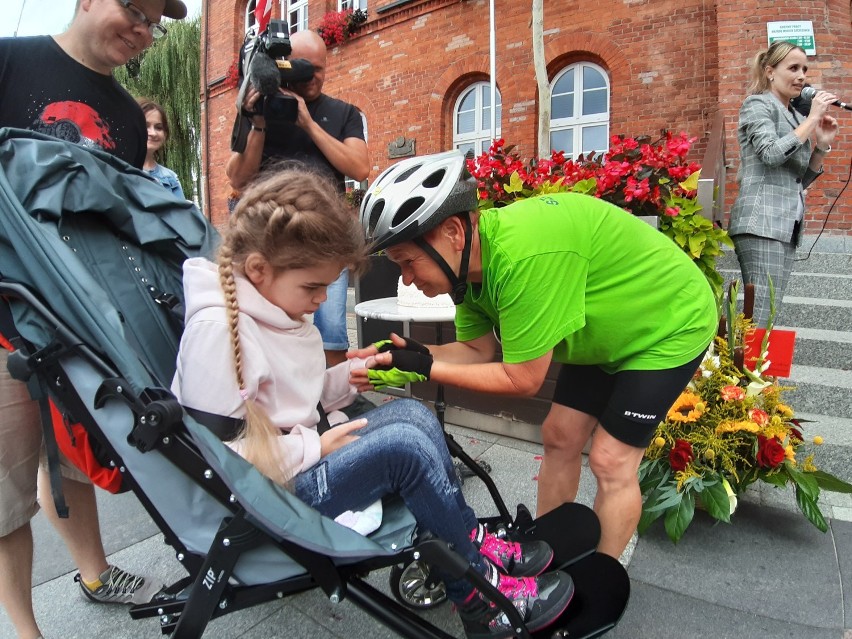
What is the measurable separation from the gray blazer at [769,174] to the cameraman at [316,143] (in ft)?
7.50

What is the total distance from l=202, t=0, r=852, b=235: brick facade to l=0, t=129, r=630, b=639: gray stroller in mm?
6652

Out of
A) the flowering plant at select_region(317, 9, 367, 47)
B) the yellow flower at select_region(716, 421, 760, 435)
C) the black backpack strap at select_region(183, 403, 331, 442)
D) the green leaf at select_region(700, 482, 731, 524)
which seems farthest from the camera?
the flowering plant at select_region(317, 9, 367, 47)

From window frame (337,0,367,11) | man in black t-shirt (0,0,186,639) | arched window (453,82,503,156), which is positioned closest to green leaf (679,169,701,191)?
man in black t-shirt (0,0,186,639)

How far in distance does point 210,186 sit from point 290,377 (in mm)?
14590

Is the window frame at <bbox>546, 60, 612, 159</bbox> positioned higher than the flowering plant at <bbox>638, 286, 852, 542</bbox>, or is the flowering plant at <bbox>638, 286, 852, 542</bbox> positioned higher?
the window frame at <bbox>546, 60, 612, 159</bbox>

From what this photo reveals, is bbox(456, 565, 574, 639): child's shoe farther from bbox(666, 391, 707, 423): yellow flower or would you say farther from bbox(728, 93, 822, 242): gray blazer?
Answer: bbox(728, 93, 822, 242): gray blazer

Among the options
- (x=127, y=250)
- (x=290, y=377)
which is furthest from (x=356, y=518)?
(x=127, y=250)

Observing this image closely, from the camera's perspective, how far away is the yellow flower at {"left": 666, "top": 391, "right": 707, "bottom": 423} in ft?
7.73

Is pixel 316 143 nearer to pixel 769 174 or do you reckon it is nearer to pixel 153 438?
pixel 153 438

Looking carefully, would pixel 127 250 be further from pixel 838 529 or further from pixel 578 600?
pixel 838 529

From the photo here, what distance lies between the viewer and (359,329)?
416 cm

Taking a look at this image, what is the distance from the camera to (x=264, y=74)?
7.59 ft

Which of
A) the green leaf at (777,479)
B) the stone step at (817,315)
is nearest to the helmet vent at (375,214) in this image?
the green leaf at (777,479)

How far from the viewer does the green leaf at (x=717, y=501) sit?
7.08 feet
